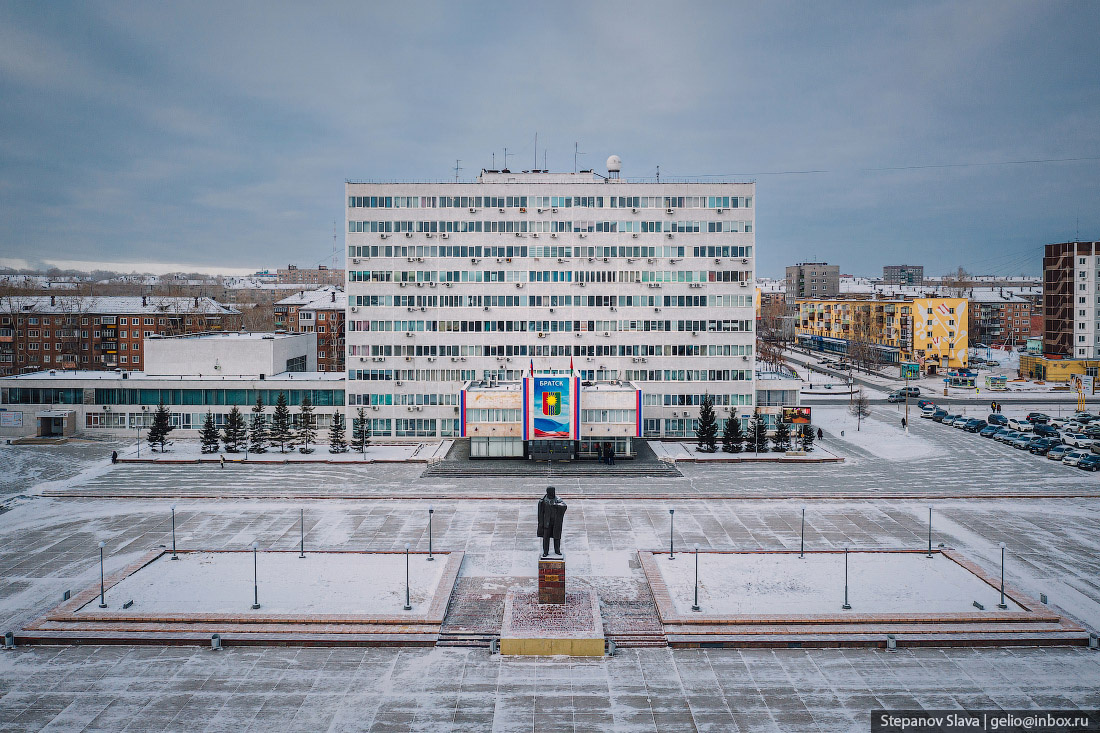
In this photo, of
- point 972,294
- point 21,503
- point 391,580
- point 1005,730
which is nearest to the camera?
point 1005,730

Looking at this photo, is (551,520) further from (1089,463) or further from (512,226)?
(1089,463)

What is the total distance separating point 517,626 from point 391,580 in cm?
811

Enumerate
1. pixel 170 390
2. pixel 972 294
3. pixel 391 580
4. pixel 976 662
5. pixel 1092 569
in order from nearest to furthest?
pixel 976 662 < pixel 391 580 < pixel 1092 569 < pixel 170 390 < pixel 972 294

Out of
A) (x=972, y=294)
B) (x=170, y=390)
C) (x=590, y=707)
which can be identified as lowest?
(x=590, y=707)

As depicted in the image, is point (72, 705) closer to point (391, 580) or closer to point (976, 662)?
point (391, 580)

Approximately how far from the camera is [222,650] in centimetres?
2719

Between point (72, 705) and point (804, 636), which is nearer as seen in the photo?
point (72, 705)

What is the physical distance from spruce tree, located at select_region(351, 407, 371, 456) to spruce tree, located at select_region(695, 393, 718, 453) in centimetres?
3134

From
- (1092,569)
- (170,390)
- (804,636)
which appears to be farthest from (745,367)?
(170,390)

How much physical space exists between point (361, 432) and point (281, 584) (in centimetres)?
3633

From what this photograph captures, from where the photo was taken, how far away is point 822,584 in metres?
32.6

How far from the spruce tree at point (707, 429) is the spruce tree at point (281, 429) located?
38685 millimetres

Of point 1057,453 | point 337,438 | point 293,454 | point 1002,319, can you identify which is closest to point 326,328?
point 337,438

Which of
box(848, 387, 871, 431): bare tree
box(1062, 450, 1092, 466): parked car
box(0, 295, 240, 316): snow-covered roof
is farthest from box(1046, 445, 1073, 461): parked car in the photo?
box(0, 295, 240, 316): snow-covered roof
